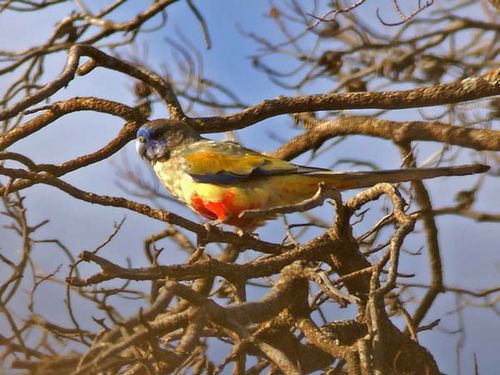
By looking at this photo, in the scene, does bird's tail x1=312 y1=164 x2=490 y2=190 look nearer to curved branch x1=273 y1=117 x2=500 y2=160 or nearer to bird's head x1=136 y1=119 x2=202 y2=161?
curved branch x1=273 y1=117 x2=500 y2=160

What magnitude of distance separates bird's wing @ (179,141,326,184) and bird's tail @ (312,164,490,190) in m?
0.14

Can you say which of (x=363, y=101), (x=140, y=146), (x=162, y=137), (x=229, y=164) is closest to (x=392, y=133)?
(x=363, y=101)

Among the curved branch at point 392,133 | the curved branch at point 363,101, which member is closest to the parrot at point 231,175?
the curved branch at point 363,101

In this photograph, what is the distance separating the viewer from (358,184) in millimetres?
3734

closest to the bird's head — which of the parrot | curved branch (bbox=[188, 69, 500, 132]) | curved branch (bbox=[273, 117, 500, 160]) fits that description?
the parrot

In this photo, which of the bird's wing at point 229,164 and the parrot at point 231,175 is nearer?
the parrot at point 231,175

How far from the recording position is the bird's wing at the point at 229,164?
4.06m

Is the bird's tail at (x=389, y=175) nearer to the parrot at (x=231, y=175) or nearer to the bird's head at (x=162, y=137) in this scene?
the parrot at (x=231, y=175)

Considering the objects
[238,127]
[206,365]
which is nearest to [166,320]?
[206,365]

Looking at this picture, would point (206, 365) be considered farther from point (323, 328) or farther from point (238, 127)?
point (238, 127)

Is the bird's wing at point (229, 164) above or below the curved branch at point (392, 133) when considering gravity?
below

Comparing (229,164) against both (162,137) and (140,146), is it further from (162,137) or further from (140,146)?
(140,146)

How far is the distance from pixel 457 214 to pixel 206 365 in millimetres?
1924

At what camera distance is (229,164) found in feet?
13.9
